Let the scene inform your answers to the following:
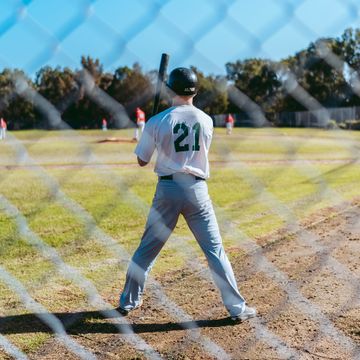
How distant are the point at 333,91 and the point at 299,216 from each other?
2.60 m

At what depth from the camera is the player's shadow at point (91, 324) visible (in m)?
3.27


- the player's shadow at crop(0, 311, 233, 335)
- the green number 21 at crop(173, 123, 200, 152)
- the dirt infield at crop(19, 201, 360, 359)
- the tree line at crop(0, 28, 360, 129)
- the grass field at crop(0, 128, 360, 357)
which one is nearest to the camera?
the tree line at crop(0, 28, 360, 129)

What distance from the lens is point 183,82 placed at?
3172 mm

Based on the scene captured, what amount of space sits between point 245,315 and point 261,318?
0.38 ft

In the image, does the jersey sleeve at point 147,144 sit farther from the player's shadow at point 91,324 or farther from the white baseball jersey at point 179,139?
the player's shadow at point 91,324

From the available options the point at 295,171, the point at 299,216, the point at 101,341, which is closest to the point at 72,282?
the point at 101,341

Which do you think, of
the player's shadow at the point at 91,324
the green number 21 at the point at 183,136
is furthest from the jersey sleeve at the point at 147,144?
the player's shadow at the point at 91,324

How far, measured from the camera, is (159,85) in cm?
286

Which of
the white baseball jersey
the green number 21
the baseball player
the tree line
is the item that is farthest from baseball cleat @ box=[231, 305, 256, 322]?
the tree line

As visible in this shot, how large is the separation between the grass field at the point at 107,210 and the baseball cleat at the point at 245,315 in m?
0.82

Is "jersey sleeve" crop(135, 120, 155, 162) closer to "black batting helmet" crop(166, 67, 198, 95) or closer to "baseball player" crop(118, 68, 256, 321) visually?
"baseball player" crop(118, 68, 256, 321)

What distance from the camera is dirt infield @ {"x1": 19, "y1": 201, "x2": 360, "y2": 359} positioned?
9.80ft

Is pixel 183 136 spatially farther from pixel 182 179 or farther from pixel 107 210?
pixel 107 210

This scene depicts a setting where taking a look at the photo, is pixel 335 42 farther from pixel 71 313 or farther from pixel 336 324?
pixel 71 313
